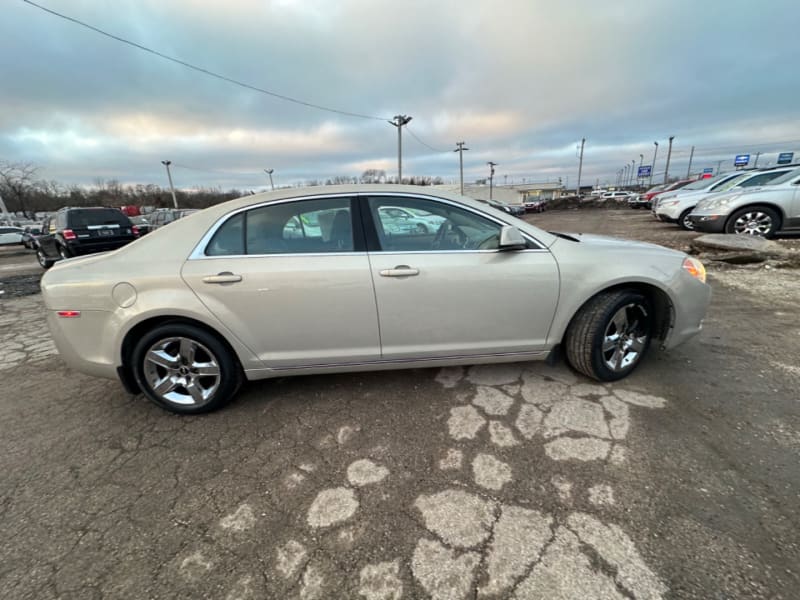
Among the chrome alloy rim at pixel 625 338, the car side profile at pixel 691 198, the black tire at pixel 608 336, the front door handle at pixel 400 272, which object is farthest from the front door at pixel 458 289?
the car side profile at pixel 691 198

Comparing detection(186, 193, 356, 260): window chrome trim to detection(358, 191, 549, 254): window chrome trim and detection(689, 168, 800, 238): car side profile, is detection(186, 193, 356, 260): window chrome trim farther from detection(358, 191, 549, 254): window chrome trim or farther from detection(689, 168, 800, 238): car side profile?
detection(689, 168, 800, 238): car side profile

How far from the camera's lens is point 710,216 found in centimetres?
820

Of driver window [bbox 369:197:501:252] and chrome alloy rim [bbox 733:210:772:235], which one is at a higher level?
driver window [bbox 369:197:501:252]

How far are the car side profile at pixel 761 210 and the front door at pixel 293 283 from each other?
381 inches

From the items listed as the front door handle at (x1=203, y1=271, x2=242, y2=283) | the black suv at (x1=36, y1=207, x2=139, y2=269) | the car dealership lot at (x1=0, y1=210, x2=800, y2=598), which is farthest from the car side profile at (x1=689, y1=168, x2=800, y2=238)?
the black suv at (x1=36, y1=207, x2=139, y2=269)

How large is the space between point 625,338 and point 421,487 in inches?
80.9

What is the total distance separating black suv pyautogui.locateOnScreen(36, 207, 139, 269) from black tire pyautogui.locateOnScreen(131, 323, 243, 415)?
921 centimetres

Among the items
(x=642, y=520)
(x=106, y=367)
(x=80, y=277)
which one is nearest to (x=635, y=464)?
(x=642, y=520)

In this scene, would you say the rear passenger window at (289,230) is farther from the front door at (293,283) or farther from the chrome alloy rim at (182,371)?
the chrome alloy rim at (182,371)

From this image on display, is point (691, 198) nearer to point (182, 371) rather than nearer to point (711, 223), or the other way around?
point (711, 223)

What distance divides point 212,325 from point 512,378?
2353 millimetres

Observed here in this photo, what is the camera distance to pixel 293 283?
2359mm

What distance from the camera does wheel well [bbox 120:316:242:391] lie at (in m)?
2.44

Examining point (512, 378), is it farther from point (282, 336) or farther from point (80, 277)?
point (80, 277)
